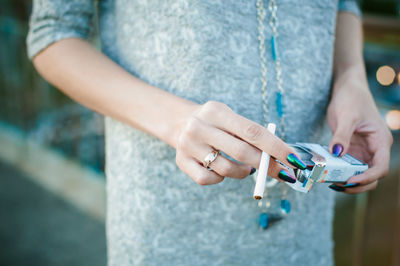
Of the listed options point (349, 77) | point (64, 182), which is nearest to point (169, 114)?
point (349, 77)

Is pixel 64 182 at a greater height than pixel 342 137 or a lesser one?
lesser

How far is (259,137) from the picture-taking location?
A: 448mm

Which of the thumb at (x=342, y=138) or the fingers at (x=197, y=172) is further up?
the thumb at (x=342, y=138)

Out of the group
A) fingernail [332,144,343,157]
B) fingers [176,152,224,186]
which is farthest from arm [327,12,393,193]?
fingers [176,152,224,186]

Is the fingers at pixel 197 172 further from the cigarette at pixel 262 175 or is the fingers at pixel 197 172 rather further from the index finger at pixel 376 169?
the index finger at pixel 376 169

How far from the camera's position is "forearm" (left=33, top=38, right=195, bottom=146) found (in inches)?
21.6

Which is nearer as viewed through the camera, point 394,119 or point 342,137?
point 342,137

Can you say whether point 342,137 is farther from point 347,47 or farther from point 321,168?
point 347,47

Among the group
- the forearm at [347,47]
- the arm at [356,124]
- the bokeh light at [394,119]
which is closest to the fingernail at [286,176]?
the arm at [356,124]

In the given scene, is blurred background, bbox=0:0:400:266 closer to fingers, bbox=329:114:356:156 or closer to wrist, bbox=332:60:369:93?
wrist, bbox=332:60:369:93

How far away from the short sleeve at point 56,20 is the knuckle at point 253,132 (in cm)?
39

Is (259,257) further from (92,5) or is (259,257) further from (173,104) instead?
(92,5)

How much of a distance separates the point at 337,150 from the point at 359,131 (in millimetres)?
119

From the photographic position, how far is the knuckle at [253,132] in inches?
17.6
